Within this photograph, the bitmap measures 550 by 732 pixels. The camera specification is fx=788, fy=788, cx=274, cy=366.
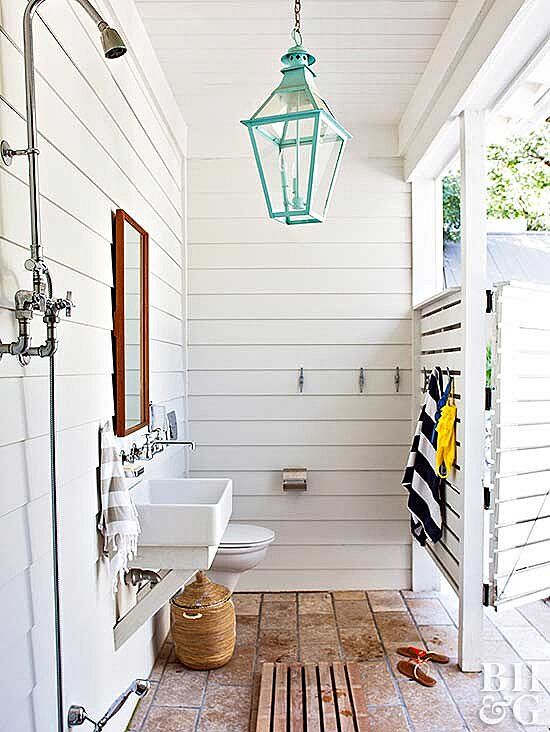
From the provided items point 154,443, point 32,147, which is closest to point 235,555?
point 154,443

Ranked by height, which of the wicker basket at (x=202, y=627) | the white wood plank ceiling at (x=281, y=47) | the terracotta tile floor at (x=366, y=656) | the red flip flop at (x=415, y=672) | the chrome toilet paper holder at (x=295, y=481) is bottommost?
the terracotta tile floor at (x=366, y=656)

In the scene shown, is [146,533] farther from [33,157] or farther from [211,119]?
[211,119]

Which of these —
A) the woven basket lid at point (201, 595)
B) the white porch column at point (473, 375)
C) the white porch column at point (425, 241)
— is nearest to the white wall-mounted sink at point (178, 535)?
the woven basket lid at point (201, 595)

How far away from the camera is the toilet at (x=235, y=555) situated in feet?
12.5

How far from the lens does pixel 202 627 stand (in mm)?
3367

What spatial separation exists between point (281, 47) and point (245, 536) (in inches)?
91.1

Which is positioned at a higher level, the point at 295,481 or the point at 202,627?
the point at 295,481

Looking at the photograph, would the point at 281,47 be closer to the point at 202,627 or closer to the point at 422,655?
the point at 202,627

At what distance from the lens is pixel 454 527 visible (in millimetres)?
3549

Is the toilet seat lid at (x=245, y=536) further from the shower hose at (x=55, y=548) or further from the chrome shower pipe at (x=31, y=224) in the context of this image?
the chrome shower pipe at (x=31, y=224)

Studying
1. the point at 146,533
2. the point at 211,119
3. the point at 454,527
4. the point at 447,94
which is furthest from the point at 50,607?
the point at 211,119

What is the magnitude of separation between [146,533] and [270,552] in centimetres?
192

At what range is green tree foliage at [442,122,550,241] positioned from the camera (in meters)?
3.66

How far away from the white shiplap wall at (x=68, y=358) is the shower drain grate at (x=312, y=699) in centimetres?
52
